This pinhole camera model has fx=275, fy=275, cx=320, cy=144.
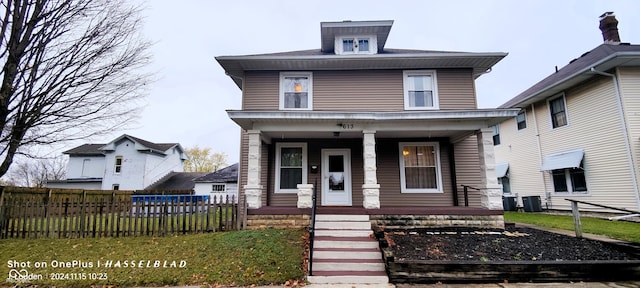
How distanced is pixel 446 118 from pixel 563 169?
8.49 meters

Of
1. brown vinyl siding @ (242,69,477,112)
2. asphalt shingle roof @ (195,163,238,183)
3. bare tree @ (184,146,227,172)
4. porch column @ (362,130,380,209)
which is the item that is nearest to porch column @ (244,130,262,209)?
brown vinyl siding @ (242,69,477,112)

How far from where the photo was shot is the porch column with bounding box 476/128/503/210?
24.7 ft

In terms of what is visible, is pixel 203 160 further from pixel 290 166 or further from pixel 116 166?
pixel 290 166

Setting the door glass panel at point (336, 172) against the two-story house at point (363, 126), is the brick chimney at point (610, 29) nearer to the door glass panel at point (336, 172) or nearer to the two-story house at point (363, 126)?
the two-story house at point (363, 126)

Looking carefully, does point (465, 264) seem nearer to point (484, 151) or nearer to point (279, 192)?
point (484, 151)

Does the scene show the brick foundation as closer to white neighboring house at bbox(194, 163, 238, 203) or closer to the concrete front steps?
the concrete front steps

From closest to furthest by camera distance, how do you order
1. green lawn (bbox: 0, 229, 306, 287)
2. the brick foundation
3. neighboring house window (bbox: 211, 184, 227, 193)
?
green lawn (bbox: 0, 229, 306, 287), the brick foundation, neighboring house window (bbox: 211, 184, 227, 193)

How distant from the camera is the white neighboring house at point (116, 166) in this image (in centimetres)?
2342

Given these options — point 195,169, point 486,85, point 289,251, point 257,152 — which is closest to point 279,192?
point 257,152

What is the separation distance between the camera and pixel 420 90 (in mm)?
9727

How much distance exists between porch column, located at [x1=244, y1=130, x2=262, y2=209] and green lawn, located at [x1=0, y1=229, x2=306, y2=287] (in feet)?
3.16

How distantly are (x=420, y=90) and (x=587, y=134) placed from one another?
725 centimetres

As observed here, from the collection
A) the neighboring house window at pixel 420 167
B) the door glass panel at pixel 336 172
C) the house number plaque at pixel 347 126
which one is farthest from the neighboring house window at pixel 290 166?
the neighboring house window at pixel 420 167

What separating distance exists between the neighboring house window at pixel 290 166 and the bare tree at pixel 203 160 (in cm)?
4265
